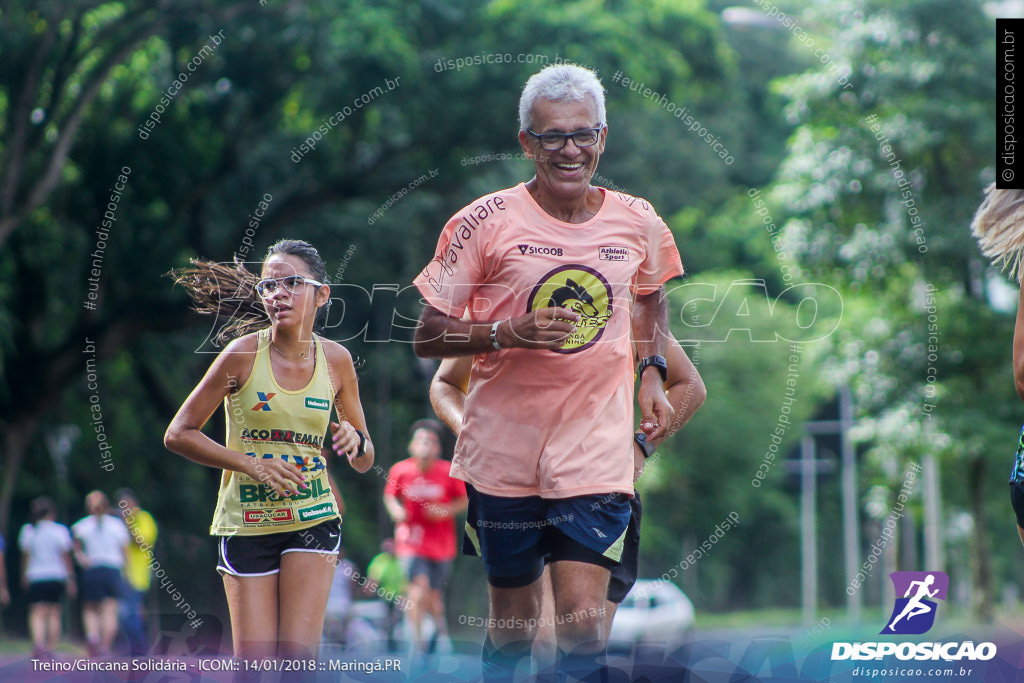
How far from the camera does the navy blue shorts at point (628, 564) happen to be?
4145mm

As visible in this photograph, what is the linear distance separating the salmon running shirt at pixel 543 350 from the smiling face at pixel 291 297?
839 millimetres

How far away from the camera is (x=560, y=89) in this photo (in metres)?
3.72

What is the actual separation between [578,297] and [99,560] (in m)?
8.51

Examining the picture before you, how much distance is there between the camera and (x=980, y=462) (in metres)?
16.0

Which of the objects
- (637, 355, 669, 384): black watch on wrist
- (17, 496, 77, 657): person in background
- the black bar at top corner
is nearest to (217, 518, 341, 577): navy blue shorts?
(637, 355, 669, 384): black watch on wrist

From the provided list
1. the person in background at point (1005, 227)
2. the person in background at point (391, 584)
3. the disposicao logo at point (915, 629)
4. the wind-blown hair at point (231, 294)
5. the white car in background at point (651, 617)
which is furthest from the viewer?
the white car in background at point (651, 617)

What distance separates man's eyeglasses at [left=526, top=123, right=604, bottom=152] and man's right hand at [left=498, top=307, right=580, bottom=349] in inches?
20.9

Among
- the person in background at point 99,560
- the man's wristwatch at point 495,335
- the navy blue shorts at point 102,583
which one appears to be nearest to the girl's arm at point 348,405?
the man's wristwatch at point 495,335

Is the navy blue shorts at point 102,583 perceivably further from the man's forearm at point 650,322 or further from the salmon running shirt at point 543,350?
the man's forearm at point 650,322

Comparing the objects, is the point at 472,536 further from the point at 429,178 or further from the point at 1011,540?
the point at 1011,540

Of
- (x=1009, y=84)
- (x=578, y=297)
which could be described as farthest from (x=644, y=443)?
(x=1009, y=84)

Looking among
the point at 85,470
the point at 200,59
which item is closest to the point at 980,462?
the point at 200,59

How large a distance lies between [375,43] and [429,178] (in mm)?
2535

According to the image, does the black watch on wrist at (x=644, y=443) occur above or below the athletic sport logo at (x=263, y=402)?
below
